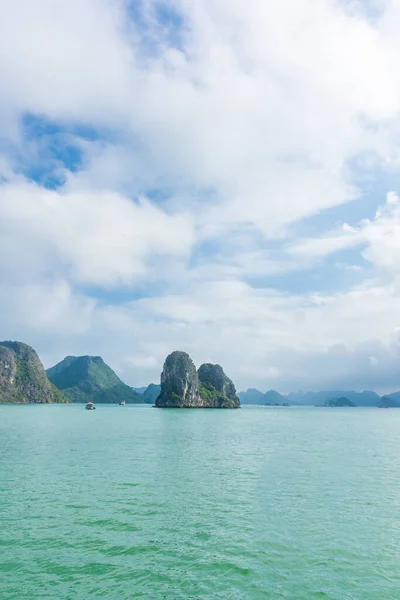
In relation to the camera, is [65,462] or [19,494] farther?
[65,462]

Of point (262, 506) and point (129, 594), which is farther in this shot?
point (262, 506)

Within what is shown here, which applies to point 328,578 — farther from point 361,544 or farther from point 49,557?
point 49,557

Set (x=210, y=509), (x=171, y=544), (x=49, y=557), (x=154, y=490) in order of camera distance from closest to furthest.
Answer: (x=49, y=557) < (x=171, y=544) < (x=210, y=509) < (x=154, y=490)

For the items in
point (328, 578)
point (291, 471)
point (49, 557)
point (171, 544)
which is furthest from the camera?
point (291, 471)

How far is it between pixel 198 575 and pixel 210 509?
38.7 feet

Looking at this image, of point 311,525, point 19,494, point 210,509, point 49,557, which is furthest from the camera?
point 19,494

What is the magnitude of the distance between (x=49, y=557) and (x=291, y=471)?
33.7 metres

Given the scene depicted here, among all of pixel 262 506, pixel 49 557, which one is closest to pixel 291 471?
pixel 262 506

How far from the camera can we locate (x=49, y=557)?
22.6 m

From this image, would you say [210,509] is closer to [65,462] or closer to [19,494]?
[19,494]

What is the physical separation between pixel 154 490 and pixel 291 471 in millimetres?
19119

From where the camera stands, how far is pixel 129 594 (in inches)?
737

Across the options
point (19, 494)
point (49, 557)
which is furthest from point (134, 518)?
point (19, 494)

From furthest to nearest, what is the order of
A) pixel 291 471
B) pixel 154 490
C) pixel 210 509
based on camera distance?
1. pixel 291 471
2. pixel 154 490
3. pixel 210 509
